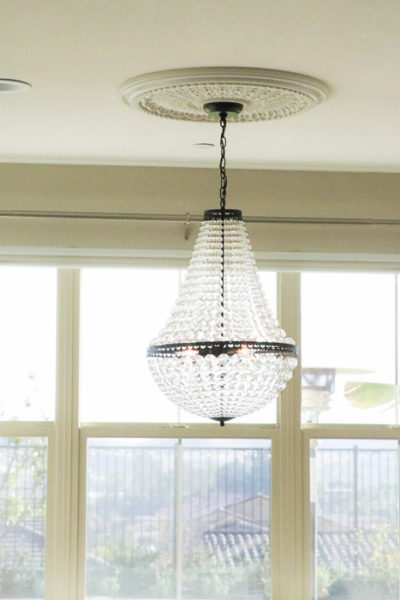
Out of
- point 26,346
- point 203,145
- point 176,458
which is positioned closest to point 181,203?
point 203,145

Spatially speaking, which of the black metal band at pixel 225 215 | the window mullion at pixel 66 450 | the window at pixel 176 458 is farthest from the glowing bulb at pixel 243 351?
the window mullion at pixel 66 450

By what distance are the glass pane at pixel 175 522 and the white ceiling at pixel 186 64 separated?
145cm

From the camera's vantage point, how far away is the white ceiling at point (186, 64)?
7.77 ft

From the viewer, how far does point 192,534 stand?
15.0ft

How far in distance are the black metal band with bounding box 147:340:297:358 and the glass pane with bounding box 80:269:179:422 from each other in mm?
1663

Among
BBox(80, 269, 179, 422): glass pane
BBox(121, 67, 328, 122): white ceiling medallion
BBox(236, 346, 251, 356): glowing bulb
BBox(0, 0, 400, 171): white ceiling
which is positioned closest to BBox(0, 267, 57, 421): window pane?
BBox(80, 269, 179, 422): glass pane

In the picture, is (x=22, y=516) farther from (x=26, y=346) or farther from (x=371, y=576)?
(x=371, y=576)

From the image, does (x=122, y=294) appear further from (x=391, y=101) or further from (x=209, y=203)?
(x=391, y=101)

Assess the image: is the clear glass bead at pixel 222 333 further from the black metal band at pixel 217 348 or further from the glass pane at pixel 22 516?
the glass pane at pixel 22 516

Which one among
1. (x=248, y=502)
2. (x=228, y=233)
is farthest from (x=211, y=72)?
(x=248, y=502)

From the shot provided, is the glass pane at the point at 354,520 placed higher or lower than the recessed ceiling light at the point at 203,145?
lower

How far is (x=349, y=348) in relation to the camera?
15.3 feet

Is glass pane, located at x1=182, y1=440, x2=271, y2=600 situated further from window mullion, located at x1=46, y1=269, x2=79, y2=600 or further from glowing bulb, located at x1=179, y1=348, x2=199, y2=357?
glowing bulb, located at x1=179, y1=348, x2=199, y2=357

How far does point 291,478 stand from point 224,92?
7.14 feet
